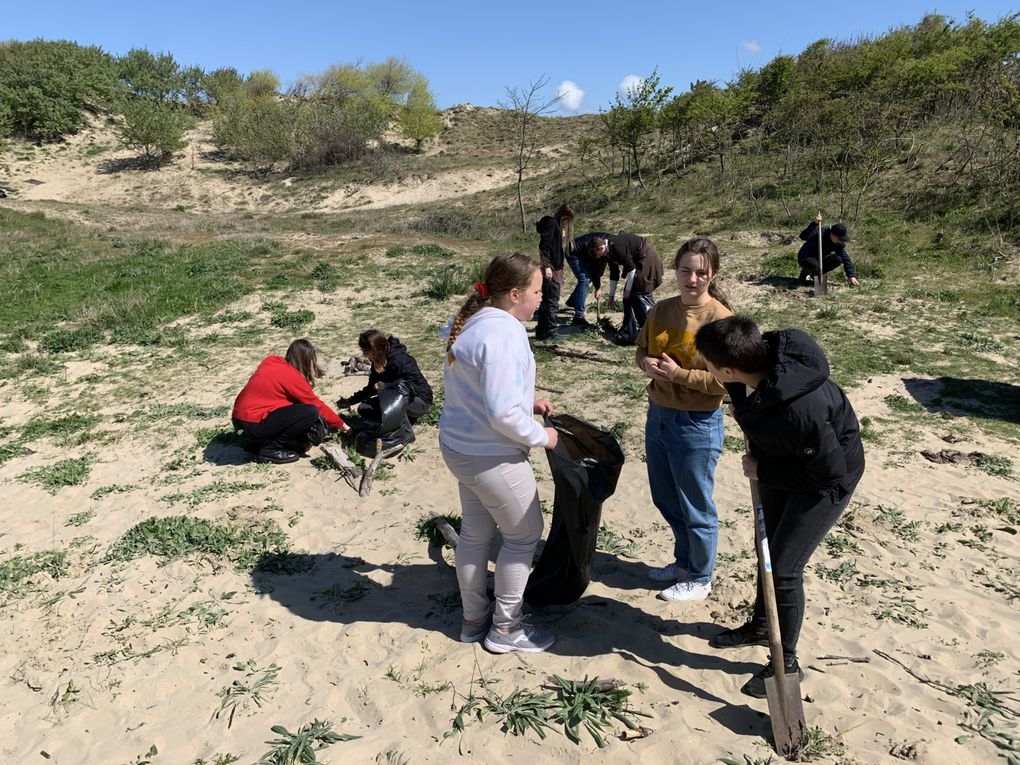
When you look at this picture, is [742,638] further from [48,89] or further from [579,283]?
[48,89]

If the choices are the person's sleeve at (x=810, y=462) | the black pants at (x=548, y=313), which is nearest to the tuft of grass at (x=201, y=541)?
the person's sleeve at (x=810, y=462)

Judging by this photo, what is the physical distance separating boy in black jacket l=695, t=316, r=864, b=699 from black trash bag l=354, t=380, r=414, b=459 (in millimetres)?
3593

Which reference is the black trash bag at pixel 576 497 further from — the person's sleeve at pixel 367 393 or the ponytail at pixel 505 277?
the person's sleeve at pixel 367 393

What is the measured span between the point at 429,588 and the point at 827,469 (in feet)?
7.95

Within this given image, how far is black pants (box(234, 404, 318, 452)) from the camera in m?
5.44

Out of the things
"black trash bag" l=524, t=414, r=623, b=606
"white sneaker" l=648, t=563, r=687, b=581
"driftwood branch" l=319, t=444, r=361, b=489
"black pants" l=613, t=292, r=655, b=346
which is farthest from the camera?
"black pants" l=613, t=292, r=655, b=346

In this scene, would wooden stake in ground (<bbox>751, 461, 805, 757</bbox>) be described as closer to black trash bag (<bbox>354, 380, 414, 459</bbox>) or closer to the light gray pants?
the light gray pants

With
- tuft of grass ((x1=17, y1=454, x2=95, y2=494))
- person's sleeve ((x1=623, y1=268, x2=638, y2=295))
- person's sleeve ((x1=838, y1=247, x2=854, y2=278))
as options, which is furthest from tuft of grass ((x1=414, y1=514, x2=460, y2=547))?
person's sleeve ((x1=838, y1=247, x2=854, y2=278))

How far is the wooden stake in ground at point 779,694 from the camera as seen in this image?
2.45m

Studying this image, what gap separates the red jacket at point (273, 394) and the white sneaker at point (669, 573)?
3.15m

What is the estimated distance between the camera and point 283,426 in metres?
5.45

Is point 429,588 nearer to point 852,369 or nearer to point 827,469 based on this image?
point 827,469

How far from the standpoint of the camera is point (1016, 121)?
14.8 meters

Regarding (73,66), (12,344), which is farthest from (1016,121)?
(73,66)
